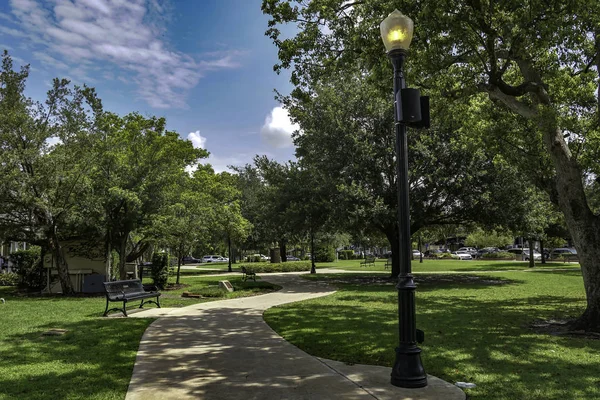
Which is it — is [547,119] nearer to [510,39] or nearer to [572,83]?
[510,39]

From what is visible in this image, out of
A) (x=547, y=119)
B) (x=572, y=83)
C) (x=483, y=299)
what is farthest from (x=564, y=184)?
(x=483, y=299)

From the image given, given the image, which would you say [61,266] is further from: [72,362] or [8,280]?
[72,362]

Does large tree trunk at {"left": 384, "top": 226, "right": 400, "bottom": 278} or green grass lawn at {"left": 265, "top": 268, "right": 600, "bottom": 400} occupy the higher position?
large tree trunk at {"left": 384, "top": 226, "right": 400, "bottom": 278}

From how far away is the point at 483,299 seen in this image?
1495 centimetres

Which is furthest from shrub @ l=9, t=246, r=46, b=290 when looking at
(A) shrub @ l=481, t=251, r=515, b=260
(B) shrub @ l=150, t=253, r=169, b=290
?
(A) shrub @ l=481, t=251, r=515, b=260

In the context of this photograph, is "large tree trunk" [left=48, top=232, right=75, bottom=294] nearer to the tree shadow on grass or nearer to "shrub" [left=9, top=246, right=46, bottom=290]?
"shrub" [left=9, top=246, right=46, bottom=290]

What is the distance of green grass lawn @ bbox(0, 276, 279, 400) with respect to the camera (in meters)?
5.36

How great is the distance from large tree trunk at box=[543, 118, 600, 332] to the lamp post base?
5.83 meters

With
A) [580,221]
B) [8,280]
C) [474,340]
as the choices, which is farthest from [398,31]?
[8,280]

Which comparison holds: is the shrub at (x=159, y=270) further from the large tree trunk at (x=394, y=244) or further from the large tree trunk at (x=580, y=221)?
the large tree trunk at (x=580, y=221)

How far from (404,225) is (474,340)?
389 cm

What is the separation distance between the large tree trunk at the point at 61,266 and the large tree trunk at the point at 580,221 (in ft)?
54.9

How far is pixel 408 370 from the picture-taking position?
534 centimetres

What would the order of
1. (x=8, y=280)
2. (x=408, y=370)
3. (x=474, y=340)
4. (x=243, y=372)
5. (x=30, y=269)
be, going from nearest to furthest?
(x=408, y=370), (x=243, y=372), (x=474, y=340), (x=30, y=269), (x=8, y=280)
